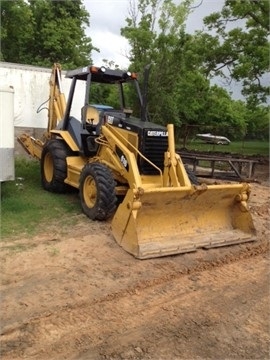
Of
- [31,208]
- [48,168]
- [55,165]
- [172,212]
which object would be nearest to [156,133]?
[172,212]

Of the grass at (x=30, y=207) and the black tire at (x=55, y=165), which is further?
the black tire at (x=55, y=165)

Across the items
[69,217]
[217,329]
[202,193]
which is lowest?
[217,329]

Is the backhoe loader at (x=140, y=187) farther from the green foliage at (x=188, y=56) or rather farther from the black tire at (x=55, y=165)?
the green foliage at (x=188, y=56)

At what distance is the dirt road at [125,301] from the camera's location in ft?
10.7

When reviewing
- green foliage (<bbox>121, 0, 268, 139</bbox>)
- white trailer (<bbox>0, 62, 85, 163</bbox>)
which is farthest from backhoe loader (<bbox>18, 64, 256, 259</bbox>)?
green foliage (<bbox>121, 0, 268, 139</bbox>)

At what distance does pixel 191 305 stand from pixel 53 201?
12.8 feet

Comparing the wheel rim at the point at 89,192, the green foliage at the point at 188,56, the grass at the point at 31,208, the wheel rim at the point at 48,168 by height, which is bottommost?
the grass at the point at 31,208

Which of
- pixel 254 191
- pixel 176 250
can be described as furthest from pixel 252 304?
pixel 254 191

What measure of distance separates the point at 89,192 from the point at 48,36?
17120 millimetres

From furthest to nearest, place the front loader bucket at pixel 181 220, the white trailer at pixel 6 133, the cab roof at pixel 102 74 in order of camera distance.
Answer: the cab roof at pixel 102 74 → the white trailer at pixel 6 133 → the front loader bucket at pixel 181 220

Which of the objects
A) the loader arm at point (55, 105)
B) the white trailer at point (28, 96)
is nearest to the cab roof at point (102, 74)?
the loader arm at point (55, 105)

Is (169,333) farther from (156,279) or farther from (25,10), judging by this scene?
(25,10)

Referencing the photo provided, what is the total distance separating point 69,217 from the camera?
6.50 m

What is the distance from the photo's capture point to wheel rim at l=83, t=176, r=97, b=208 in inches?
250
